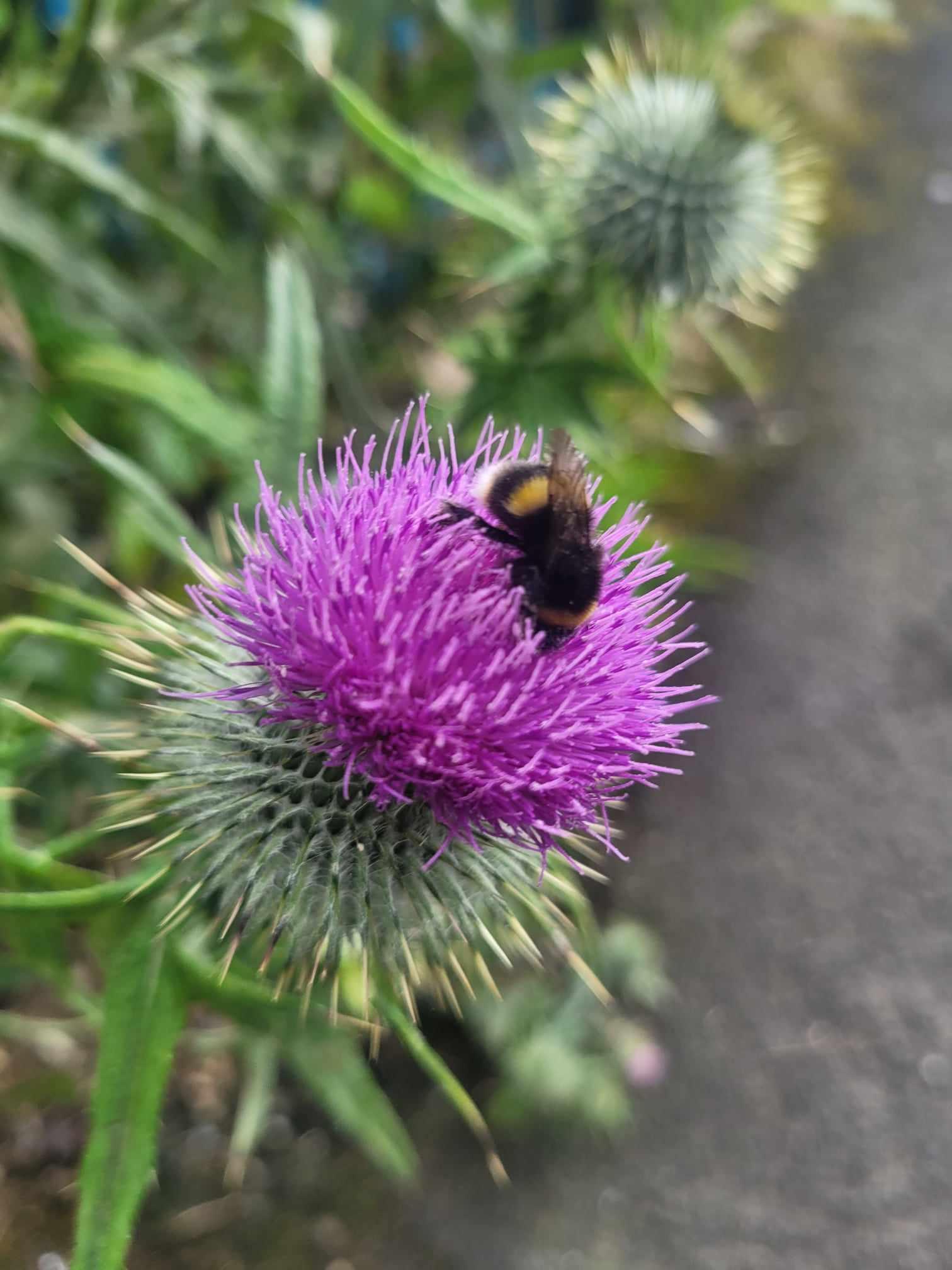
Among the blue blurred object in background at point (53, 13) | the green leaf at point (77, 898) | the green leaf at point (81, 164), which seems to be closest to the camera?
the green leaf at point (77, 898)

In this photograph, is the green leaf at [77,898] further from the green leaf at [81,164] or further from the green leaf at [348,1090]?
the green leaf at [81,164]

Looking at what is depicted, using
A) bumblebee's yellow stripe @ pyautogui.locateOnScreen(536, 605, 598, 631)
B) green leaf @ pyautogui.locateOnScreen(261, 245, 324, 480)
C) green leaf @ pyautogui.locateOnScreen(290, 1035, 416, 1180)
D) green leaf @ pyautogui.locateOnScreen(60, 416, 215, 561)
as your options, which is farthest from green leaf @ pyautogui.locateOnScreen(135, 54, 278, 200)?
green leaf @ pyautogui.locateOnScreen(290, 1035, 416, 1180)

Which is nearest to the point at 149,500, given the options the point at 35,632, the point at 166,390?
the point at 166,390

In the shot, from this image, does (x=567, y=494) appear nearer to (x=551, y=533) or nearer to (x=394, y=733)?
(x=551, y=533)

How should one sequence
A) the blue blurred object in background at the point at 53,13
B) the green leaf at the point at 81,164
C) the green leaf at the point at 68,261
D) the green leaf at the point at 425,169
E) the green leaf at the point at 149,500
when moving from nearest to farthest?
the green leaf at the point at 149,500
the green leaf at the point at 425,169
the green leaf at the point at 81,164
the green leaf at the point at 68,261
the blue blurred object in background at the point at 53,13

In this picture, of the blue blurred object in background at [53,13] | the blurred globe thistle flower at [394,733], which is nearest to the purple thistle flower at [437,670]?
the blurred globe thistle flower at [394,733]

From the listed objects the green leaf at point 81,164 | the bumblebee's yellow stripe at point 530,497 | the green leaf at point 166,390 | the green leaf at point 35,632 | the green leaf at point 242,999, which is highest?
the green leaf at point 81,164

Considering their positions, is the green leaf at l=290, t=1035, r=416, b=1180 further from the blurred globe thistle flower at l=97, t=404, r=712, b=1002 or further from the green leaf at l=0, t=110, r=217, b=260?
the green leaf at l=0, t=110, r=217, b=260
